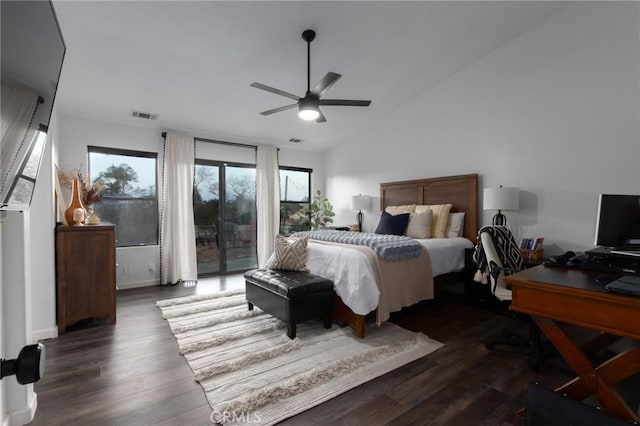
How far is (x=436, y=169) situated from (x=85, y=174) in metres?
5.02

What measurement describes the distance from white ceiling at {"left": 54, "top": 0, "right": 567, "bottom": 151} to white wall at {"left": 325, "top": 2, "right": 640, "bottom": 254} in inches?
12.3

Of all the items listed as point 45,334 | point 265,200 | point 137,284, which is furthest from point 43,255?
point 265,200

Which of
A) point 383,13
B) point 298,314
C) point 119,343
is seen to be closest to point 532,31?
point 383,13

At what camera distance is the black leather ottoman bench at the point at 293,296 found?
2586 mm

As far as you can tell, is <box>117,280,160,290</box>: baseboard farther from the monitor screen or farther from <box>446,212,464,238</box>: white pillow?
the monitor screen

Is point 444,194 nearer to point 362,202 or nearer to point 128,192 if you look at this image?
point 362,202

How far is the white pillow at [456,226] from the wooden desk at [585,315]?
218cm

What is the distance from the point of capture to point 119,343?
257 centimetres

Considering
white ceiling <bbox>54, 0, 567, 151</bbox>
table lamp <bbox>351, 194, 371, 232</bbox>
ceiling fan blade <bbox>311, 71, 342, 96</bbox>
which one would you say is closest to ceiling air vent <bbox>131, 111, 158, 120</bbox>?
white ceiling <bbox>54, 0, 567, 151</bbox>

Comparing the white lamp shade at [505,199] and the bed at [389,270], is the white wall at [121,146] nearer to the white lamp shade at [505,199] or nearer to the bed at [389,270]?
the bed at [389,270]

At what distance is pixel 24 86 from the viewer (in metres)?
0.77

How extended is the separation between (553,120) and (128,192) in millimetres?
5659

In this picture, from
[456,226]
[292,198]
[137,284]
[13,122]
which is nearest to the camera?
[13,122]
